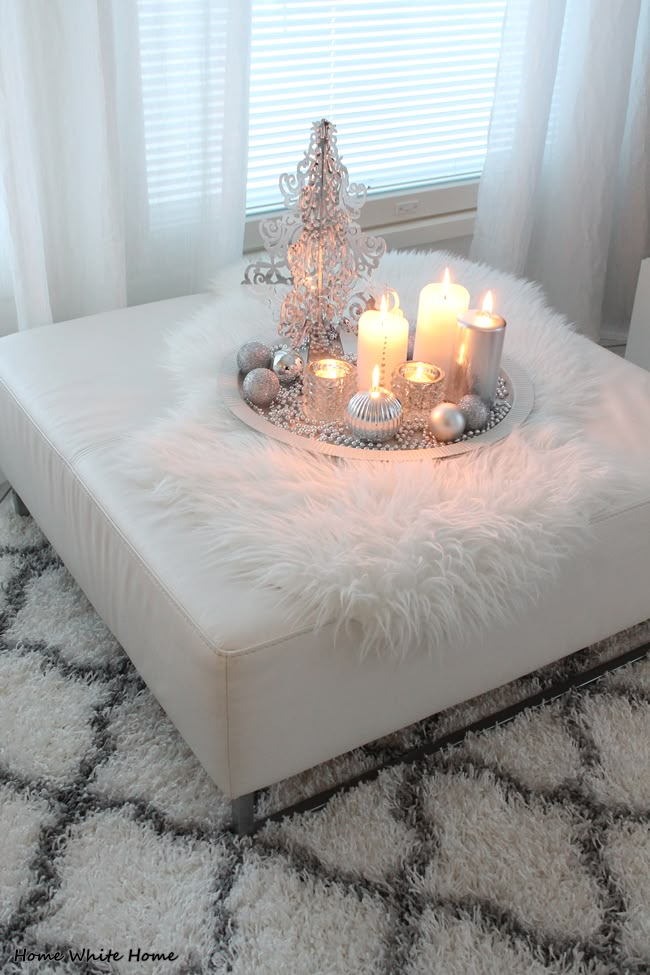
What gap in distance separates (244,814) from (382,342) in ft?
2.21

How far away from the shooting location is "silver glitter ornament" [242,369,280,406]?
56.4 inches

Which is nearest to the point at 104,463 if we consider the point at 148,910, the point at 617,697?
the point at 148,910

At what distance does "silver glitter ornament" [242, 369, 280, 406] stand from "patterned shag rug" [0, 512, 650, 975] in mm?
447

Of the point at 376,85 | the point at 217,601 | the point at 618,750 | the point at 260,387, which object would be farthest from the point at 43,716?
the point at 376,85

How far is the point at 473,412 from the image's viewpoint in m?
1.38

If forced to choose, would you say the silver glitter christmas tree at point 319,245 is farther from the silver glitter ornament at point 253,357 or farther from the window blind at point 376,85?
the window blind at point 376,85

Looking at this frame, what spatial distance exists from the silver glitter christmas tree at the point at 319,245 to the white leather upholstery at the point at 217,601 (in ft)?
0.81

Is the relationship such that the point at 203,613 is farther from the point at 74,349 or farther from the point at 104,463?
the point at 74,349

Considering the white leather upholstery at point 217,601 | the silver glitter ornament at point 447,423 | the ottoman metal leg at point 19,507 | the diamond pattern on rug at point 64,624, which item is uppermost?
the silver glitter ornament at point 447,423

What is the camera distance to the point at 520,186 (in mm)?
2223

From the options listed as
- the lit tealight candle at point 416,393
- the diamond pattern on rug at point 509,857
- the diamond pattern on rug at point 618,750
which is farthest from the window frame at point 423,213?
the diamond pattern on rug at point 509,857

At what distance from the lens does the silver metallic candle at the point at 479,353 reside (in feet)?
4.58

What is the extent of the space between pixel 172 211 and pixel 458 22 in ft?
2.86

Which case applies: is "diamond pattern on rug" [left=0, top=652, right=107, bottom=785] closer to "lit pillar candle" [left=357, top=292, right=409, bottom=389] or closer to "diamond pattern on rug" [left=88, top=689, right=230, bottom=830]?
"diamond pattern on rug" [left=88, top=689, right=230, bottom=830]
